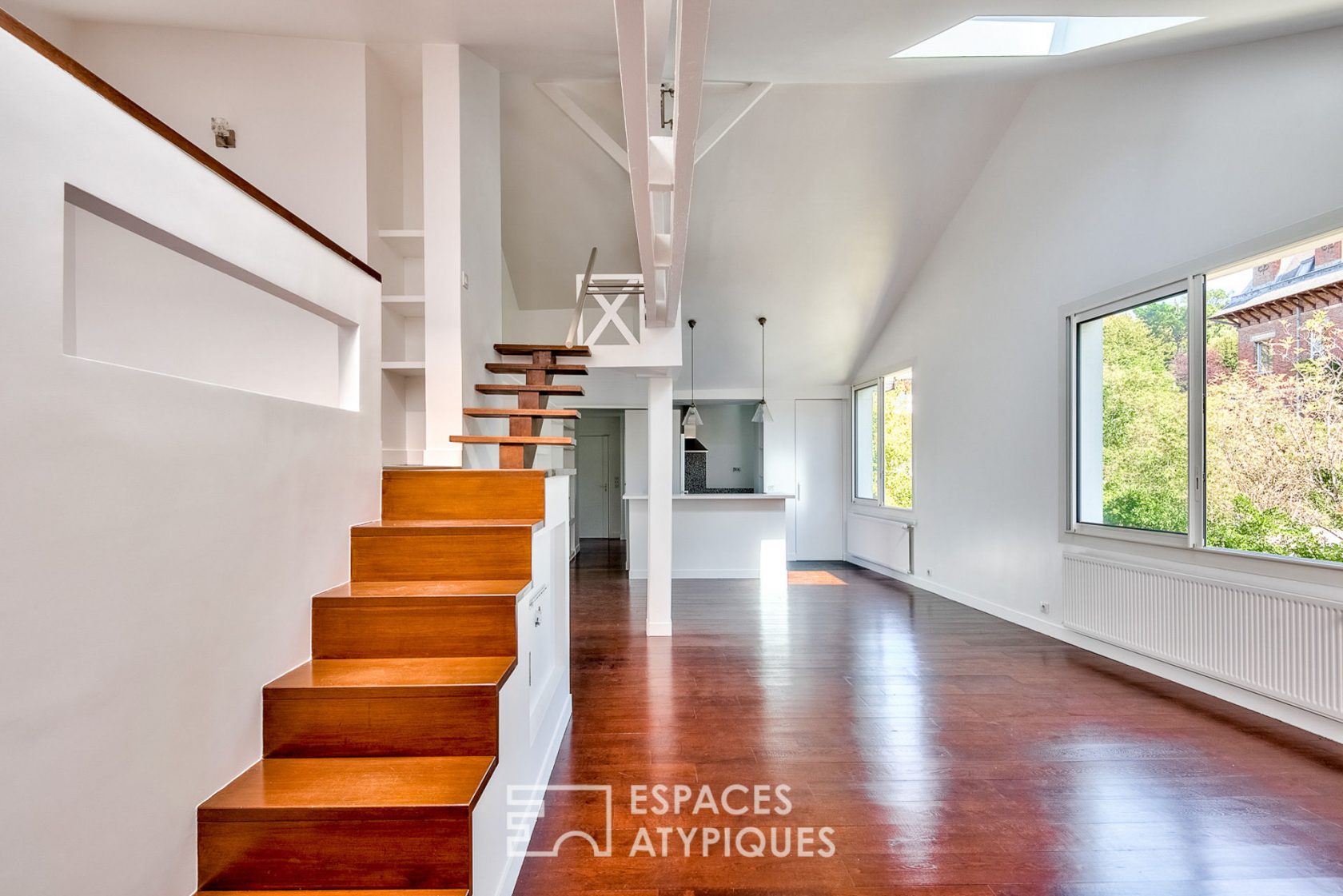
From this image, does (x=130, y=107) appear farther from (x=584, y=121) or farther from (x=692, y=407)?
(x=692, y=407)

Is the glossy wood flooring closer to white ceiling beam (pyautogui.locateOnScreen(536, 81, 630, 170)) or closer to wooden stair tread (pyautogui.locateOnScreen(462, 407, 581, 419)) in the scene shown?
wooden stair tread (pyautogui.locateOnScreen(462, 407, 581, 419))

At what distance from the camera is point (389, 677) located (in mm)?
1943

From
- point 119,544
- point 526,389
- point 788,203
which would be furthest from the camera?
point 788,203

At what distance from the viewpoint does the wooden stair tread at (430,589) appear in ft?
7.02

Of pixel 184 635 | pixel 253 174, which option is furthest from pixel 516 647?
pixel 253 174

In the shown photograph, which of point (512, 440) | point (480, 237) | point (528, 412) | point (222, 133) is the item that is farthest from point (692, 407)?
point (222, 133)

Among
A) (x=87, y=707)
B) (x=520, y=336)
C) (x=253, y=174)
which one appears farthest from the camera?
(x=520, y=336)

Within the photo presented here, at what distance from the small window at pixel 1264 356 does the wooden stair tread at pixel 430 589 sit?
12.5 ft

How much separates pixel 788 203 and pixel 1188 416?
350cm

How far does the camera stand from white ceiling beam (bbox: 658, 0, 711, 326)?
146 cm

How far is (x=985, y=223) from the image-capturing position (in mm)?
5594

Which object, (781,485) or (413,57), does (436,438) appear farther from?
(781,485)

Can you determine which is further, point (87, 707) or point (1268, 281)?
point (1268, 281)

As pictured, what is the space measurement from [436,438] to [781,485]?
560cm
